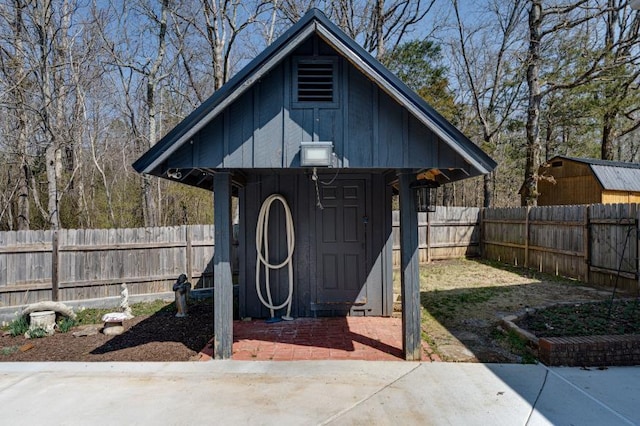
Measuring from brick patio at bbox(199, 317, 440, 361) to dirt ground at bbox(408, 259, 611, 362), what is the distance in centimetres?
52

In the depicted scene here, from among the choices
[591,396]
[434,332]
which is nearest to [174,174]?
[434,332]

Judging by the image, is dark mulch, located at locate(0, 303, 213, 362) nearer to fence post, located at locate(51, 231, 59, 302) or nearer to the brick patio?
the brick patio

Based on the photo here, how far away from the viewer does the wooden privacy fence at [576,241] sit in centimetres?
732

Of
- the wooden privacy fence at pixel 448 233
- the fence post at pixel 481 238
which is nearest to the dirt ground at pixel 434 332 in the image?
the wooden privacy fence at pixel 448 233

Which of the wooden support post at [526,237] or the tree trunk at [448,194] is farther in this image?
the tree trunk at [448,194]

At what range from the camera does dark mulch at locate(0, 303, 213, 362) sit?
13.9ft

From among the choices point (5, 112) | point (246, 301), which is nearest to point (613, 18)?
point (246, 301)

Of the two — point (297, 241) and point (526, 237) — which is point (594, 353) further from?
point (526, 237)

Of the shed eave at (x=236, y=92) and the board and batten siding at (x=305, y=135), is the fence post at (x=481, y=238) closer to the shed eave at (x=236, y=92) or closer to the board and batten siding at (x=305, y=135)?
the board and batten siding at (x=305, y=135)

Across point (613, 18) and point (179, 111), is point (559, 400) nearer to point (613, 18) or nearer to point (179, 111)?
point (179, 111)

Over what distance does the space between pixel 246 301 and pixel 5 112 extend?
1020 centimetres

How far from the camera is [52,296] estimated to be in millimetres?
6750

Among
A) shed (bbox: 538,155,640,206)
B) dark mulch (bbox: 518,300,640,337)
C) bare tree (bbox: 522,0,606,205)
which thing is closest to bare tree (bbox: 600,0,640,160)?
bare tree (bbox: 522,0,606,205)

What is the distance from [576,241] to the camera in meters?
8.78
